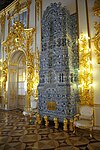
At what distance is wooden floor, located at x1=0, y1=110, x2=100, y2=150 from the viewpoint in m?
3.56

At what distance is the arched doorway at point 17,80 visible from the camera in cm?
885

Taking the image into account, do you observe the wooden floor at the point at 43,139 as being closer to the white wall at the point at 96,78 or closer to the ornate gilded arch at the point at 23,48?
the white wall at the point at 96,78

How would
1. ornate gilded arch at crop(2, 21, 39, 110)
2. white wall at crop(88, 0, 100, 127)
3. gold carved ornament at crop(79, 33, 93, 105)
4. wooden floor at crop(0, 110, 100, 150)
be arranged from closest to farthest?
wooden floor at crop(0, 110, 100, 150)
white wall at crop(88, 0, 100, 127)
gold carved ornament at crop(79, 33, 93, 105)
ornate gilded arch at crop(2, 21, 39, 110)

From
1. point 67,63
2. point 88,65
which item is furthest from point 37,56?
point 88,65

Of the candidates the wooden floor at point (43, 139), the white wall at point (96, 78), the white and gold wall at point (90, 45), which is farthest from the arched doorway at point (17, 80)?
the white wall at point (96, 78)

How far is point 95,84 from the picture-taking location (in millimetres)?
5195

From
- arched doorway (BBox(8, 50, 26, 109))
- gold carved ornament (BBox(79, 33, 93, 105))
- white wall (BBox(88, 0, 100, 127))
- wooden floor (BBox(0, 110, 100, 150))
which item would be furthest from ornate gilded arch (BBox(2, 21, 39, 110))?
white wall (BBox(88, 0, 100, 127))

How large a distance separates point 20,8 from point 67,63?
212 inches

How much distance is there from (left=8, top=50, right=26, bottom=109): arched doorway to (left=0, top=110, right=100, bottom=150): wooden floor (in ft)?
12.6

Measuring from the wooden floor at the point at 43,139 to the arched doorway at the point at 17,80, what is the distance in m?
3.83

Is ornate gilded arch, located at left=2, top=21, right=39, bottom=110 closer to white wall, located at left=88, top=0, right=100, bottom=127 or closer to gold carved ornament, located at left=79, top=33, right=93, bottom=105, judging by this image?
gold carved ornament, located at left=79, top=33, right=93, bottom=105

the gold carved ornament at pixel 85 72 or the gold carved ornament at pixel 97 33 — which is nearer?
the gold carved ornament at pixel 97 33

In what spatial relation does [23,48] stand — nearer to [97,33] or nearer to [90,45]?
[90,45]

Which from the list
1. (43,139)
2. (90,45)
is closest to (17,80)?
(90,45)
